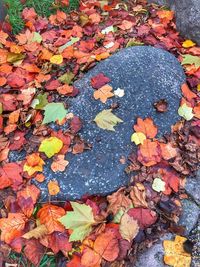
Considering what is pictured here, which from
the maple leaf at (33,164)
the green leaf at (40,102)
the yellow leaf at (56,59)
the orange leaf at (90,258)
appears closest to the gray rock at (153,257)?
the orange leaf at (90,258)

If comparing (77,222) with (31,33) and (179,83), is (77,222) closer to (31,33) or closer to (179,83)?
(179,83)

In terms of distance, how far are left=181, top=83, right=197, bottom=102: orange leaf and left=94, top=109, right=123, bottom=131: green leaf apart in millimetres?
686

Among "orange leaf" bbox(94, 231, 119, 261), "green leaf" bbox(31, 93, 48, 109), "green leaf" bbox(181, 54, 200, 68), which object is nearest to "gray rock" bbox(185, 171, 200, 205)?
"orange leaf" bbox(94, 231, 119, 261)

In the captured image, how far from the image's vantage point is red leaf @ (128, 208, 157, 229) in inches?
101

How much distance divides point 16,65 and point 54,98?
2.27ft

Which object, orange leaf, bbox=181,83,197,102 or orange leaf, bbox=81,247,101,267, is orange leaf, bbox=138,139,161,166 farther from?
orange leaf, bbox=81,247,101,267

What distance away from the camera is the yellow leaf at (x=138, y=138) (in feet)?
9.54

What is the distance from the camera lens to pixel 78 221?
8.16 ft

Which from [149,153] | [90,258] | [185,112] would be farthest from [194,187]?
[90,258]

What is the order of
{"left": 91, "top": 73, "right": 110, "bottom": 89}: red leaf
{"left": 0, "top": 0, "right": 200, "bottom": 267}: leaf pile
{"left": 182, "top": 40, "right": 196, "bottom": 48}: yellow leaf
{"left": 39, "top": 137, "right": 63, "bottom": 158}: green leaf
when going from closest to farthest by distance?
{"left": 0, "top": 0, "right": 200, "bottom": 267}: leaf pile → {"left": 39, "top": 137, "right": 63, "bottom": 158}: green leaf → {"left": 91, "top": 73, "right": 110, "bottom": 89}: red leaf → {"left": 182, "top": 40, "right": 196, "bottom": 48}: yellow leaf

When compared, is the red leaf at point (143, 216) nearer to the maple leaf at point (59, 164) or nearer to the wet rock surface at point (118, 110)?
the wet rock surface at point (118, 110)

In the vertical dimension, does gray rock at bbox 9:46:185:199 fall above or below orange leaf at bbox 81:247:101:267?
above

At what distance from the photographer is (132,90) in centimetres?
310

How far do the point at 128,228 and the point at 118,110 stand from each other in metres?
0.95
